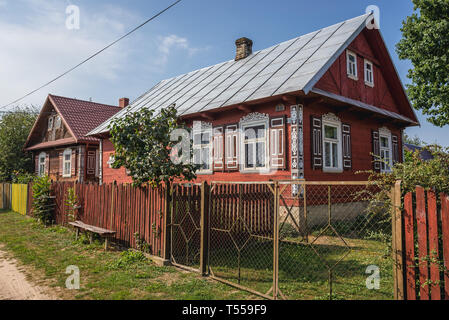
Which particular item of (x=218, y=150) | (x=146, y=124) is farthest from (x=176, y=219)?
(x=218, y=150)

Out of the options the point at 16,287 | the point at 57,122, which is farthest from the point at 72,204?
the point at 57,122

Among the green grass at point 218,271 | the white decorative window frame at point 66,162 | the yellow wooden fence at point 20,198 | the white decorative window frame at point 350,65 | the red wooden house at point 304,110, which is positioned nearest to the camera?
the green grass at point 218,271

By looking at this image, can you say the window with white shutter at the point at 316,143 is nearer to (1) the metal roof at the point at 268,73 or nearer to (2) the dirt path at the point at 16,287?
(1) the metal roof at the point at 268,73

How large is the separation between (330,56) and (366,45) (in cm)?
428

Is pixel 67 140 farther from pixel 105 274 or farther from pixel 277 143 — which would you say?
pixel 105 274

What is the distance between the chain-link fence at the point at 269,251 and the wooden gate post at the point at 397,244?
230 mm

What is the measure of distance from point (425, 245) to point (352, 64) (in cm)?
1115

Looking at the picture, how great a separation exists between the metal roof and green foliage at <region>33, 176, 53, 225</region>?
428cm

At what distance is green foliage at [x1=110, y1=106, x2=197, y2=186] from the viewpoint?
24.2ft

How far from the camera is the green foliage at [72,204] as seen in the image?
10.7m

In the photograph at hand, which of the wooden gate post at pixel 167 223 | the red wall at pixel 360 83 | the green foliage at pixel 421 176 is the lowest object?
the wooden gate post at pixel 167 223

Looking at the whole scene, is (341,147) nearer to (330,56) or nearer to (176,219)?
(330,56)

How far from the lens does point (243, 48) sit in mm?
16844

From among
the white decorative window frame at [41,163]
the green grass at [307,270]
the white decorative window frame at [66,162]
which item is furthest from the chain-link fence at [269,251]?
the white decorative window frame at [41,163]
